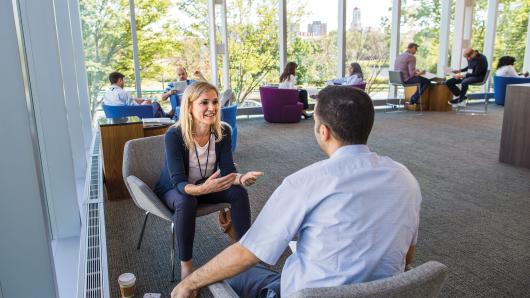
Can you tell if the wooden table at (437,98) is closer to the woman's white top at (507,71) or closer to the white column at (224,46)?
the woman's white top at (507,71)

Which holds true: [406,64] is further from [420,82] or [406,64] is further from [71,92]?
[71,92]

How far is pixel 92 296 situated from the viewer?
2.49 metres

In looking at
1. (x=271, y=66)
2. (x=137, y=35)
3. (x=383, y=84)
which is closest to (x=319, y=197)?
(x=137, y=35)

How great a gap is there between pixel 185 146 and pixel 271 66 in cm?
736

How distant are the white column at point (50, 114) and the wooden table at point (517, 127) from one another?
4.92 meters

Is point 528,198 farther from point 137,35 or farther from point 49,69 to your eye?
point 137,35

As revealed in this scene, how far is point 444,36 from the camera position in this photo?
1117 cm

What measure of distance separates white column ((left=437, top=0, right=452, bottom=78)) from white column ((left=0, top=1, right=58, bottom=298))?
11.2 m

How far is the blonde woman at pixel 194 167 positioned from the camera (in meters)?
2.62

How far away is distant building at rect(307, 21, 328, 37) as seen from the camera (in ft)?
33.1

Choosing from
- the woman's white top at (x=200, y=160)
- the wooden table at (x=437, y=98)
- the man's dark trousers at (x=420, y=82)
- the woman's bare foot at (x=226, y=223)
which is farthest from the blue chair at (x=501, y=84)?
the woman's white top at (x=200, y=160)

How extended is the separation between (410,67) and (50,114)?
27.4 feet

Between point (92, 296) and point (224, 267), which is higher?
point (224, 267)

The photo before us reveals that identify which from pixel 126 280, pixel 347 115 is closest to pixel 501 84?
pixel 126 280
